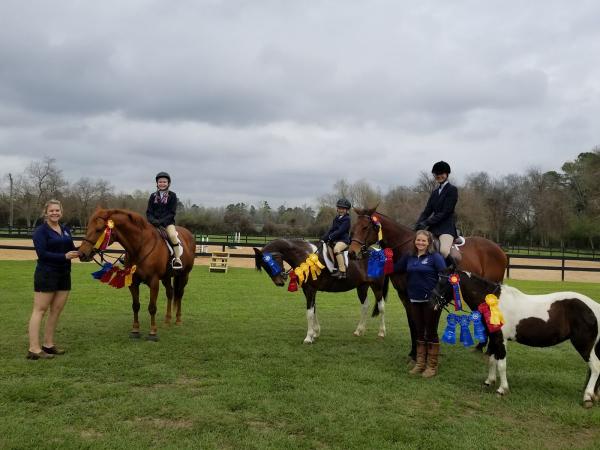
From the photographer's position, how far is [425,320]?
19.8ft

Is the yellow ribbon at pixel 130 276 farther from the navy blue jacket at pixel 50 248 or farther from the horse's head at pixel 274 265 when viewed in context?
the horse's head at pixel 274 265

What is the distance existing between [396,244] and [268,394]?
302 centimetres

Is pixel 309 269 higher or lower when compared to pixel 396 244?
lower

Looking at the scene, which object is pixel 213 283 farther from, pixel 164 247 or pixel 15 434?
pixel 15 434

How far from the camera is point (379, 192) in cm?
6481

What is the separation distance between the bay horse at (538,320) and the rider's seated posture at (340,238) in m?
2.63

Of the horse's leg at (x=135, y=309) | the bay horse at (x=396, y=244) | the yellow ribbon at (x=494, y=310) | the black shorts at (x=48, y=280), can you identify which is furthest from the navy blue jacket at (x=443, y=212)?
the black shorts at (x=48, y=280)

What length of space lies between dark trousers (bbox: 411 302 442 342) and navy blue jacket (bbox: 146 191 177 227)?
4865 millimetres

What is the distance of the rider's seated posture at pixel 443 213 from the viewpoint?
6.57 m

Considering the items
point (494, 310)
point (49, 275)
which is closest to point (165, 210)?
point (49, 275)

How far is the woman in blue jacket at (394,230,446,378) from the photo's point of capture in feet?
19.4

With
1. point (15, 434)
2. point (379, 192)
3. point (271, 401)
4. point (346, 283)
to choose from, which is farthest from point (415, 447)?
point (379, 192)

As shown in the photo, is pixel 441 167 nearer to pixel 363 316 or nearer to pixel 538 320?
pixel 538 320

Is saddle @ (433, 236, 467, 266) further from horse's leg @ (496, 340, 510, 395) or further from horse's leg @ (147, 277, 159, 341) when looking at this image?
horse's leg @ (147, 277, 159, 341)
